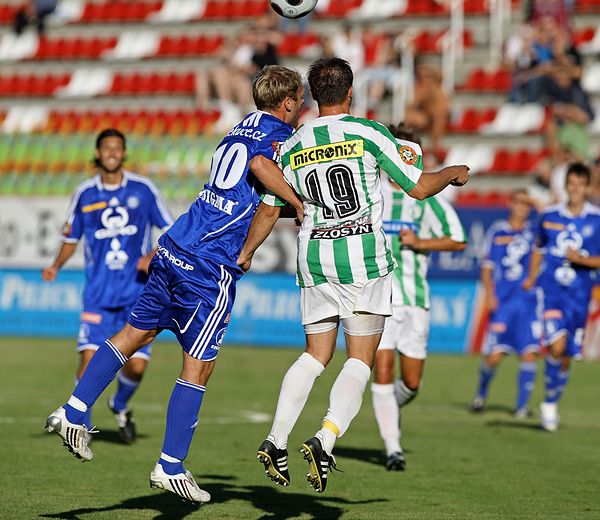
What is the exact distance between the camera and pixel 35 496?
7.70 meters

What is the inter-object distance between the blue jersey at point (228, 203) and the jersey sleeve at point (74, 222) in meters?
3.65

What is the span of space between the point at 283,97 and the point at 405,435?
538 cm

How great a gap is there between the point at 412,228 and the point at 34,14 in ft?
73.2

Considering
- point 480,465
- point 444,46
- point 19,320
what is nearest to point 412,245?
point 480,465

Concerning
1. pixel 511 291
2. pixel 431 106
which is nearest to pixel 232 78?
pixel 431 106

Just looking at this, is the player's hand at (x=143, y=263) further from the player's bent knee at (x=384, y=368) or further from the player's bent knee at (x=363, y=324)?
the player's bent knee at (x=363, y=324)

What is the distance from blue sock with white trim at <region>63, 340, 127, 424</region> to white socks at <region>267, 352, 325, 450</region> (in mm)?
953

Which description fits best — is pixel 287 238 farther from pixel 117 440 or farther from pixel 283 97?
pixel 283 97

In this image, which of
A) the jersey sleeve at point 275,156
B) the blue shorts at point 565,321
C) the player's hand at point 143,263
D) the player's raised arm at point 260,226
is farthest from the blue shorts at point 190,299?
the blue shorts at point 565,321

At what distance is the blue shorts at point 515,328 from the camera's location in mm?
14633

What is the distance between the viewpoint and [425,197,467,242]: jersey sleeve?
9875mm

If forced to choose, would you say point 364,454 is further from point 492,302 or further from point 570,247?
point 492,302

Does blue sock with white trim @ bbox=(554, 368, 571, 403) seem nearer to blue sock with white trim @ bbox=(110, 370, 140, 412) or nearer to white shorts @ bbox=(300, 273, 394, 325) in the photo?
blue sock with white trim @ bbox=(110, 370, 140, 412)

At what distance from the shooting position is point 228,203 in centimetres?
697
